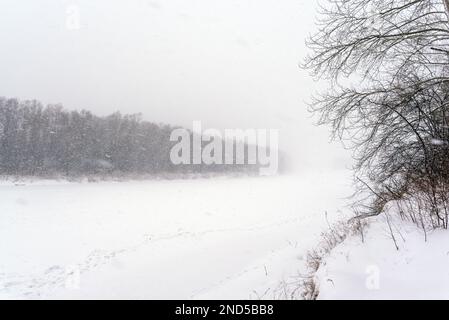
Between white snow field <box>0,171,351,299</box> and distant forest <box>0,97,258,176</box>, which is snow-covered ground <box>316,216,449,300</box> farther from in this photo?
distant forest <box>0,97,258,176</box>

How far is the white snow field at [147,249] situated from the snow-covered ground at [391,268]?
1.35 meters

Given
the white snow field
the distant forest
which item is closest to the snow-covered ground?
the white snow field

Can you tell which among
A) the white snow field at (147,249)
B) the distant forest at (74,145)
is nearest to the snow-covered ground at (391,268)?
the white snow field at (147,249)

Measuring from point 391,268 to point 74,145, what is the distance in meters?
46.8

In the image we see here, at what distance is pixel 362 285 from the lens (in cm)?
295

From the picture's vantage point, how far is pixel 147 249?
10.6 m

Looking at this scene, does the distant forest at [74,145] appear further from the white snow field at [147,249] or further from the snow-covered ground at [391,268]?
the snow-covered ground at [391,268]

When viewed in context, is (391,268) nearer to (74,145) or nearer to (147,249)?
(147,249)

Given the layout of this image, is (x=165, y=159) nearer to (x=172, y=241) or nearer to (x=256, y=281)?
(x=172, y=241)

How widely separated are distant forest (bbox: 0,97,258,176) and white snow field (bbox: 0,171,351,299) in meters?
20.3

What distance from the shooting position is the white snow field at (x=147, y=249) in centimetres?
679

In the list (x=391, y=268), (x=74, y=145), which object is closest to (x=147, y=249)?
(x=391, y=268)

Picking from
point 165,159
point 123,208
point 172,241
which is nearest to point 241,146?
point 165,159

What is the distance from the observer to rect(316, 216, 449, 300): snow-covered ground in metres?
2.68
